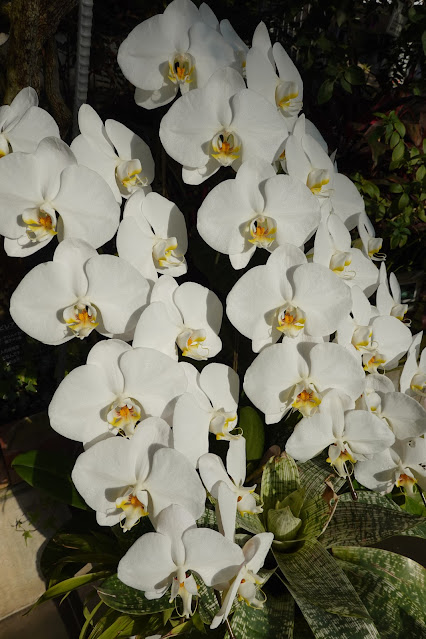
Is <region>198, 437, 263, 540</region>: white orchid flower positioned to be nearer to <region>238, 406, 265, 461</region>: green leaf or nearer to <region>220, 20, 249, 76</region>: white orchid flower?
<region>238, 406, 265, 461</region>: green leaf

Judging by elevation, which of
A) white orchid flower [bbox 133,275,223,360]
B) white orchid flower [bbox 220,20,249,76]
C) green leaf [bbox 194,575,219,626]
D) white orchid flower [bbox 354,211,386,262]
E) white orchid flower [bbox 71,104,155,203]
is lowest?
green leaf [bbox 194,575,219,626]

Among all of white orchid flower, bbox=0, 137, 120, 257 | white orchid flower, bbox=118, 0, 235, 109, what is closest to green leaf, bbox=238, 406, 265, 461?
white orchid flower, bbox=0, 137, 120, 257

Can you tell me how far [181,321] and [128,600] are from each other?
435mm

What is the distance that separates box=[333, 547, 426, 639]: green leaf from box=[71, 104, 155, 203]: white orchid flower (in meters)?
0.71

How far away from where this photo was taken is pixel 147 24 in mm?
714

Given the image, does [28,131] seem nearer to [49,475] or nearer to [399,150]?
[49,475]

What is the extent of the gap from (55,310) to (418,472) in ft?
2.06

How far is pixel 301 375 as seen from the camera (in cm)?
75

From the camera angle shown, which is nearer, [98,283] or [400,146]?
[98,283]

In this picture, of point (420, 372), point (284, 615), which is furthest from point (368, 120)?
point (284, 615)

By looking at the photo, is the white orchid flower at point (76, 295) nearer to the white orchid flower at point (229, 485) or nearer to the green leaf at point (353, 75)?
the white orchid flower at point (229, 485)

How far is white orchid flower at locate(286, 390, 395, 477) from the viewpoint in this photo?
2.48 ft

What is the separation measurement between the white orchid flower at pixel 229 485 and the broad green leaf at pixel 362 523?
8.2 inches

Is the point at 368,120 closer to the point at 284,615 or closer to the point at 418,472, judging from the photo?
the point at 418,472
